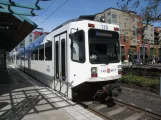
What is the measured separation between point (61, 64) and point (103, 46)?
209cm

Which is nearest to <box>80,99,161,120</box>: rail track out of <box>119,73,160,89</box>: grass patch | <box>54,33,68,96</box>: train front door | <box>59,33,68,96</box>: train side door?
<box>59,33,68,96</box>: train side door

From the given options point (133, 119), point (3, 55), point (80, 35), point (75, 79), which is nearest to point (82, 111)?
point (75, 79)

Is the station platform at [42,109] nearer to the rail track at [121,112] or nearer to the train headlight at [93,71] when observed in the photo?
the rail track at [121,112]

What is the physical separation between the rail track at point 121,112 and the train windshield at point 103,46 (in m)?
1.62

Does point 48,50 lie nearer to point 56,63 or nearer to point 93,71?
point 56,63

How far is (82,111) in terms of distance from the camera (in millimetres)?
6480

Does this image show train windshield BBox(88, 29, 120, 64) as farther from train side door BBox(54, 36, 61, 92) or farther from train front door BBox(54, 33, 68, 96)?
train side door BBox(54, 36, 61, 92)

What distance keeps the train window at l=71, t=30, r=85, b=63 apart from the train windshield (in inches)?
10.5

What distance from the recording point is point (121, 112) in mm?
6379

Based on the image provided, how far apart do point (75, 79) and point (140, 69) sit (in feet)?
37.6

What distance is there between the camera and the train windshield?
6.85 metres

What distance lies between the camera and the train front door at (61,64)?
795cm

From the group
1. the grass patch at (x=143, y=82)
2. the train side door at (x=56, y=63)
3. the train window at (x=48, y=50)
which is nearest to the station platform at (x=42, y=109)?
the train side door at (x=56, y=63)

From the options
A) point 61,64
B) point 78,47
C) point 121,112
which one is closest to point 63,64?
point 61,64
